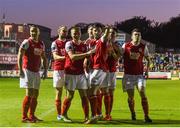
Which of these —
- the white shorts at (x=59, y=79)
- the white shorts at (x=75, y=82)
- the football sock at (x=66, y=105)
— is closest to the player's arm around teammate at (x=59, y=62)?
the white shorts at (x=59, y=79)

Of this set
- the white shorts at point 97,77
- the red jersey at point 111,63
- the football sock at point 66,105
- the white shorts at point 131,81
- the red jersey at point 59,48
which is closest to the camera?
the white shorts at point 97,77

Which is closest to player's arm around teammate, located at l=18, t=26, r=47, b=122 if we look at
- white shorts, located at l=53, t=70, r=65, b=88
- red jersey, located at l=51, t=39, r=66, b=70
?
red jersey, located at l=51, t=39, r=66, b=70

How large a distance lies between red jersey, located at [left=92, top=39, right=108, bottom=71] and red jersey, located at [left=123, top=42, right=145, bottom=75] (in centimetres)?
74

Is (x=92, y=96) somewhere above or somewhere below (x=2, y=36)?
below

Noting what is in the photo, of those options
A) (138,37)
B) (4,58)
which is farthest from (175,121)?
(4,58)

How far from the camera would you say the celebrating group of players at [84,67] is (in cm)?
1305

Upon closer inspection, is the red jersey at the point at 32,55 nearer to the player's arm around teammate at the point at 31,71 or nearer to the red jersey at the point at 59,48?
the player's arm around teammate at the point at 31,71

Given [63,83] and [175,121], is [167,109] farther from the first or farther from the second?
[63,83]

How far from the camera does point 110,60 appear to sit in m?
14.3

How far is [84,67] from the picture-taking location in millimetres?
13281

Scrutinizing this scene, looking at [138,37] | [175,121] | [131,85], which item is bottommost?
[175,121]

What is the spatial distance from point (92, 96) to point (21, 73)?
1.70 meters

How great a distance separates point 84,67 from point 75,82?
45cm

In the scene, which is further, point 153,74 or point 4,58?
point 4,58
